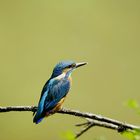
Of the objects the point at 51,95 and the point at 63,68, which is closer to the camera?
the point at 51,95

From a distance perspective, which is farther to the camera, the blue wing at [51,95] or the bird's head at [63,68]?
the bird's head at [63,68]

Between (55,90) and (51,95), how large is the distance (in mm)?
80

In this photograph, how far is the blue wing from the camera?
154 centimetres

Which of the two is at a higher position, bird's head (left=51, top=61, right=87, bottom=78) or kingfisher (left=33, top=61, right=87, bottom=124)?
bird's head (left=51, top=61, right=87, bottom=78)

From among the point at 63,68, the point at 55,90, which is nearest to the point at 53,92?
the point at 55,90

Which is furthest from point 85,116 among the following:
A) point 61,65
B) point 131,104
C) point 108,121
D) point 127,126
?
point 61,65

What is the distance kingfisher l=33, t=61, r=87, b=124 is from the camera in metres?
1.62

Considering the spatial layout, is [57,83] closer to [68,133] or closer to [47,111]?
[47,111]

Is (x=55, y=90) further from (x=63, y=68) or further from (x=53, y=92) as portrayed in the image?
(x=63, y=68)

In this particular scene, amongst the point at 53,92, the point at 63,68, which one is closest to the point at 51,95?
the point at 53,92

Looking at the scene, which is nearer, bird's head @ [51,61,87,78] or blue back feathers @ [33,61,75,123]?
blue back feathers @ [33,61,75,123]

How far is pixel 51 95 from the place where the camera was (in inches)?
69.6

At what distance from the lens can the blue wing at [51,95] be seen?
154cm

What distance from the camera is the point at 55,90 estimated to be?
1.84m
